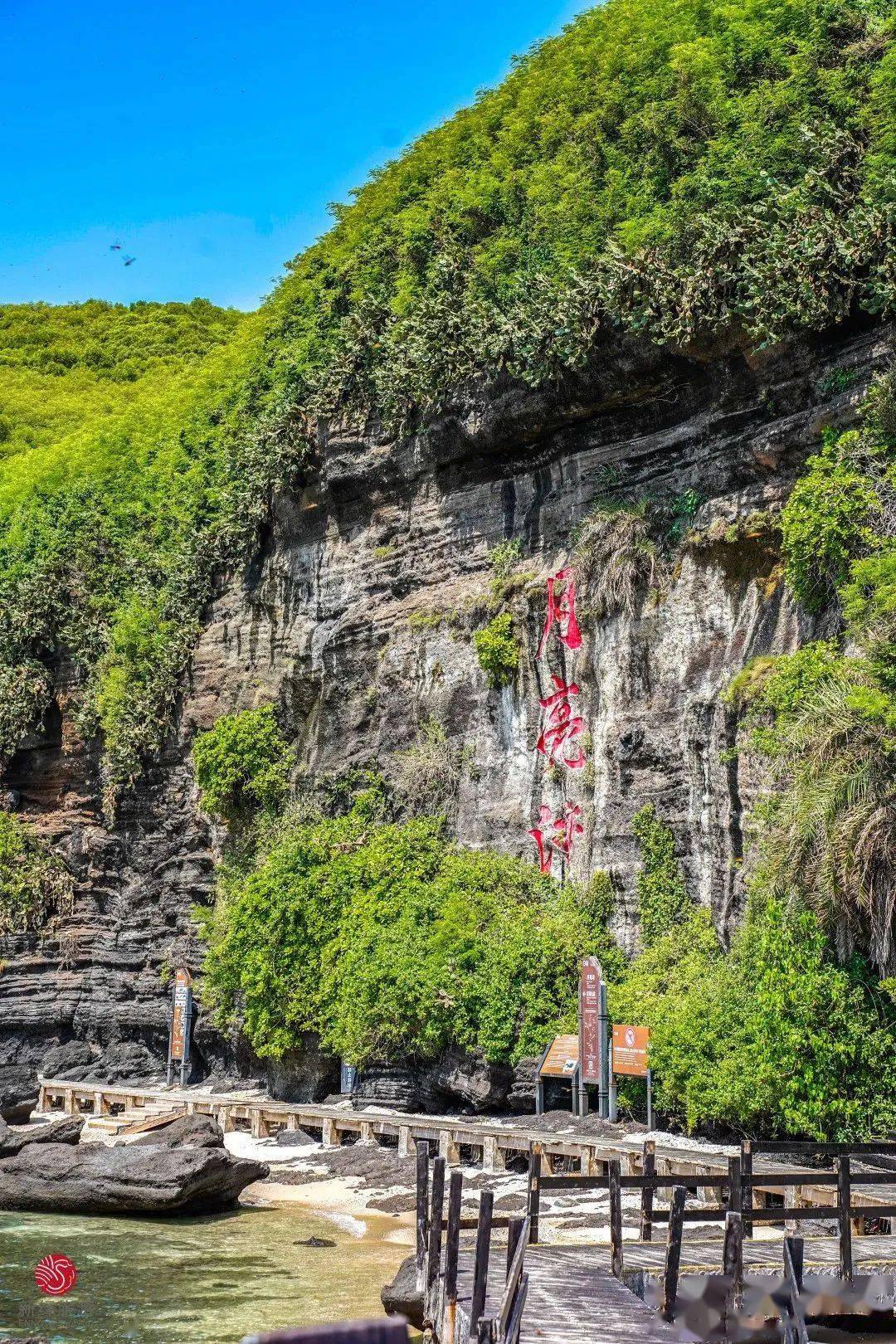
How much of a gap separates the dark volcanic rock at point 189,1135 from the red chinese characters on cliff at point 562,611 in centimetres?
933

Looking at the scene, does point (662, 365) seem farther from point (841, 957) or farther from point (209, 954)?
point (209, 954)

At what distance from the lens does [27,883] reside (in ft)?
99.0

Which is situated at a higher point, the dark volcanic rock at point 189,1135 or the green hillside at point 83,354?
the green hillside at point 83,354

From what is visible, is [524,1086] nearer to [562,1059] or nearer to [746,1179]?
[562,1059]

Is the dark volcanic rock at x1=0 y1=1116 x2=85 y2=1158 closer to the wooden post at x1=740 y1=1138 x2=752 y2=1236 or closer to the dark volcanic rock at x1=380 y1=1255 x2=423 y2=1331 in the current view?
the dark volcanic rock at x1=380 y1=1255 x2=423 y2=1331

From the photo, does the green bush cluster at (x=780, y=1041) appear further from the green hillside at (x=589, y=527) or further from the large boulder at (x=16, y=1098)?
the large boulder at (x=16, y=1098)

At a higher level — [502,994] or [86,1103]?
[502,994]

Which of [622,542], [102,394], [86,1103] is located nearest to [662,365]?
[622,542]

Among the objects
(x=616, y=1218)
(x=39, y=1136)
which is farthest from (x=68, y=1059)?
(x=616, y=1218)

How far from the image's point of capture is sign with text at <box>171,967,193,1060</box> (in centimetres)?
2605

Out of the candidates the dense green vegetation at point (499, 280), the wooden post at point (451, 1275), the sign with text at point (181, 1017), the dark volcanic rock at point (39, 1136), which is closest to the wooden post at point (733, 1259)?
the wooden post at point (451, 1275)

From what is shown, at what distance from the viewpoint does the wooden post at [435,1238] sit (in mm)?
9078

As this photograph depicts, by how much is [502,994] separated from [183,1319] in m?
8.68

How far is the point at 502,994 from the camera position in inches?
747
